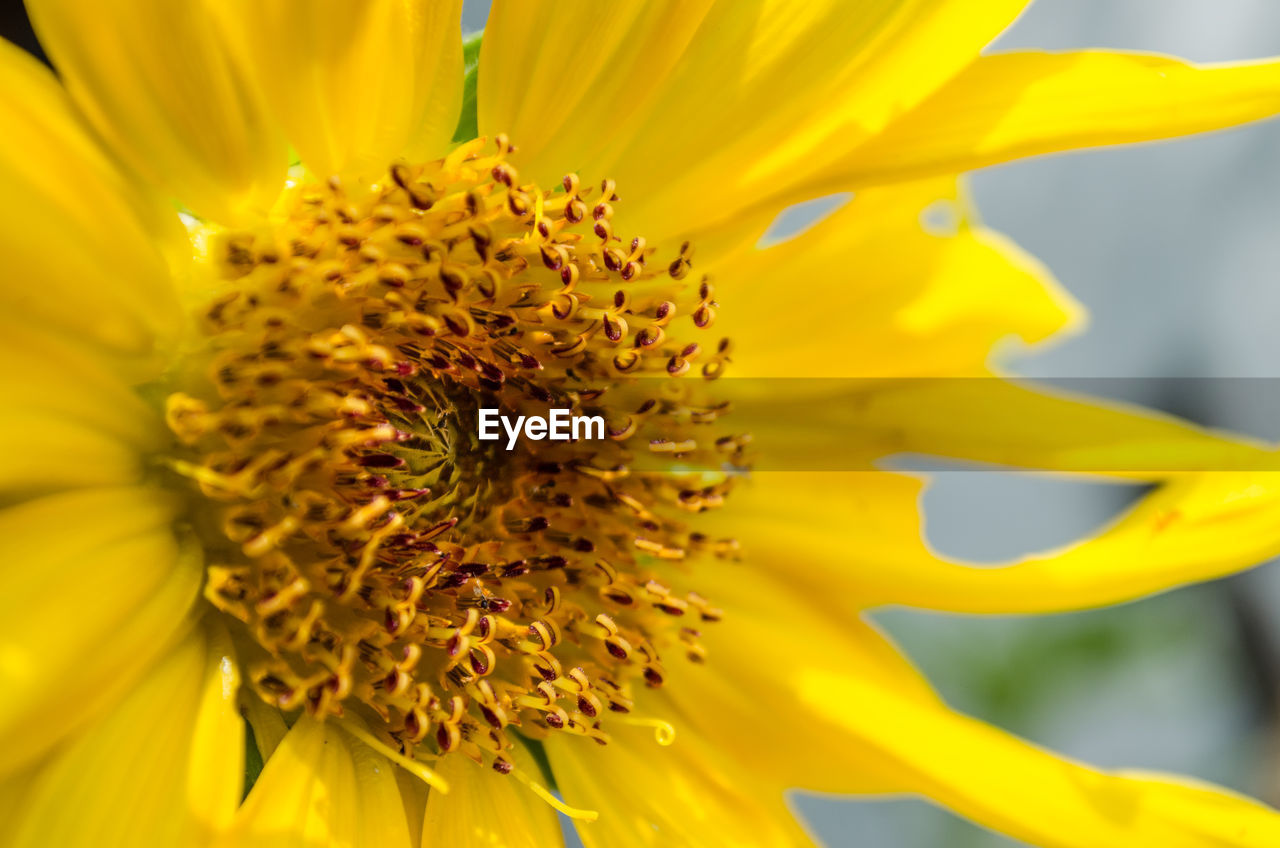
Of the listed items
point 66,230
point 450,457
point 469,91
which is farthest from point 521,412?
point 66,230

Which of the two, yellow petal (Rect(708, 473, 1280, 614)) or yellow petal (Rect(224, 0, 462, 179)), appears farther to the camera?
yellow petal (Rect(708, 473, 1280, 614))

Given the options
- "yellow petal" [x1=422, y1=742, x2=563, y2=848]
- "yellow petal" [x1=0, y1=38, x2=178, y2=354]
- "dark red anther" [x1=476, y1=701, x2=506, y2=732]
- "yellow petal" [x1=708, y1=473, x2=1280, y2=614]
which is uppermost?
"yellow petal" [x1=0, y1=38, x2=178, y2=354]

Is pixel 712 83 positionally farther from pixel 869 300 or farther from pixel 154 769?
pixel 154 769

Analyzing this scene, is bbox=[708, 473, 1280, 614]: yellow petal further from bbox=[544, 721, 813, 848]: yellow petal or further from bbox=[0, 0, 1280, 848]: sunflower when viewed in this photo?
bbox=[544, 721, 813, 848]: yellow petal

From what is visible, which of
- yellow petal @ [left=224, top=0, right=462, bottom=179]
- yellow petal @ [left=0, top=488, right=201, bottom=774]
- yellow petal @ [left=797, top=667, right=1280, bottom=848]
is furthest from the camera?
yellow petal @ [left=797, top=667, right=1280, bottom=848]

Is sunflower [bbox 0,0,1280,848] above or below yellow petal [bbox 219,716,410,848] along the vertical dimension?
above

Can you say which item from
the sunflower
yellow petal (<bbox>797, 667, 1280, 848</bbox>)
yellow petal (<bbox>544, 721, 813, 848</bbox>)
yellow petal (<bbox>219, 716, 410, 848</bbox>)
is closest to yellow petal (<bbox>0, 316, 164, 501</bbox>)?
the sunflower
